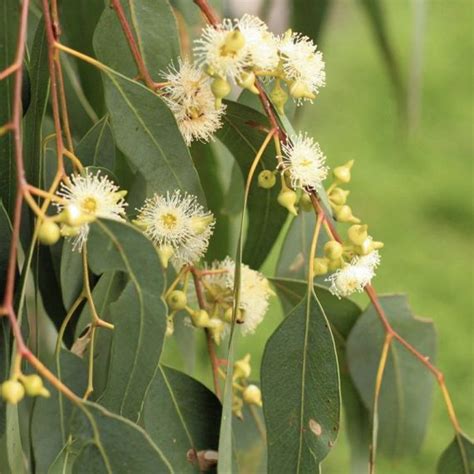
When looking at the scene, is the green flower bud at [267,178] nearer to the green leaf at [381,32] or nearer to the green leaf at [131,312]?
the green leaf at [131,312]

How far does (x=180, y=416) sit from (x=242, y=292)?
0.15 meters

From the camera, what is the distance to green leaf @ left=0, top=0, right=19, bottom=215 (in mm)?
875

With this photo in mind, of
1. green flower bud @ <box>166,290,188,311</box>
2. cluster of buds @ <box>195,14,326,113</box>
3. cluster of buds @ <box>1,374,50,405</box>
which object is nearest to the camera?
cluster of buds @ <box>1,374,50,405</box>

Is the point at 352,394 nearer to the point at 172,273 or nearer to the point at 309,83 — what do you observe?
the point at 172,273

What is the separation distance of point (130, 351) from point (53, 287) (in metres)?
0.22

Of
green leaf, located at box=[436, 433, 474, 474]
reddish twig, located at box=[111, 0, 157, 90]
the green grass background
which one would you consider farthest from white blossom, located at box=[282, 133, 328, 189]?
the green grass background

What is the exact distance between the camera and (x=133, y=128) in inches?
33.0

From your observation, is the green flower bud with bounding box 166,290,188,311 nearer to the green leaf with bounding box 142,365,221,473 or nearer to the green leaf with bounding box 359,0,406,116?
the green leaf with bounding box 142,365,221,473

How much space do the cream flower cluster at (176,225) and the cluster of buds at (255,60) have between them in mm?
88

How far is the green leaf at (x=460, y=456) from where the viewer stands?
1014 mm

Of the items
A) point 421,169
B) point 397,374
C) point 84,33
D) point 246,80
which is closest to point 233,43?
point 246,80

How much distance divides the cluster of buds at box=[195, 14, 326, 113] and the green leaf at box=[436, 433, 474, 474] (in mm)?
374

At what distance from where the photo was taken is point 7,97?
904mm

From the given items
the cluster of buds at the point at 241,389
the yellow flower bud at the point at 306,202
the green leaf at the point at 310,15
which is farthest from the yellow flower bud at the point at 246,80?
the green leaf at the point at 310,15
